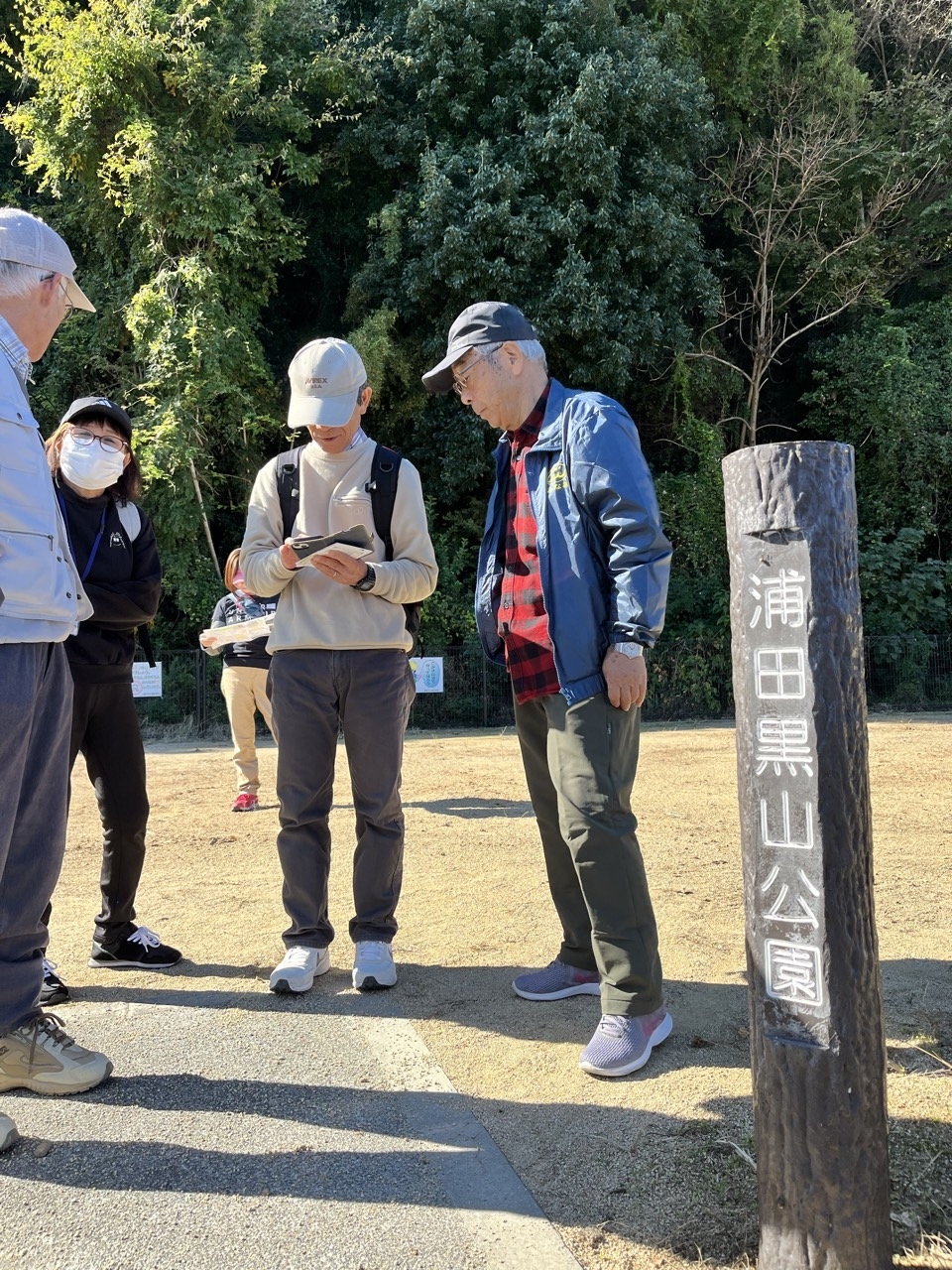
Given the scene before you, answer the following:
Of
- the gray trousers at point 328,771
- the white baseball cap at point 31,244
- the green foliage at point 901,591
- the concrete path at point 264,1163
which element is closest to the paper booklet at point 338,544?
the gray trousers at point 328,771

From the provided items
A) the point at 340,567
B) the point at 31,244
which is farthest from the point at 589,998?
the point at 31,244

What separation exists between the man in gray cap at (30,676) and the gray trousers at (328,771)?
3.02ft

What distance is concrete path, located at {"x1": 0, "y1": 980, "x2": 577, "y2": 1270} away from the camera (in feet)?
6.99

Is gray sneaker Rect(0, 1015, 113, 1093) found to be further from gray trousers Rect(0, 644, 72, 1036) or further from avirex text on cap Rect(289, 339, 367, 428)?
avirex text on cap Rect(289, 339, 367, 428)

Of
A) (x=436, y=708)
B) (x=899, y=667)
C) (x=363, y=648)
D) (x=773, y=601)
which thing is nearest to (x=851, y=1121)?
(x=773, y=601)

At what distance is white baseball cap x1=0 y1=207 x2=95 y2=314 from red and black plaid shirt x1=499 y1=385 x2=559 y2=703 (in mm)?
1441

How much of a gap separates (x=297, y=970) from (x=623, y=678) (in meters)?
1.61

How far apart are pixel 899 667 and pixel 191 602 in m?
11.5

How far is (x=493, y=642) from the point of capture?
3.63 meters

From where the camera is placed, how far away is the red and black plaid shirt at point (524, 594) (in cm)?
329

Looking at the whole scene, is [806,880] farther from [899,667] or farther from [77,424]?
[899,667]

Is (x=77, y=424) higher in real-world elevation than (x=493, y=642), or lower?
higher

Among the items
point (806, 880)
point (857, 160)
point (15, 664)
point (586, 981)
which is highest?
point (857, 160)

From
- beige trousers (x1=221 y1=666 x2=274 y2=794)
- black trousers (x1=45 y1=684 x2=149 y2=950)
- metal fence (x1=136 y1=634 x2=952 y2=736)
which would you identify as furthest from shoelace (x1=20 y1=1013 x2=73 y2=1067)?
metal fence (x1=136 y1=634 x2=952 y2=736)
